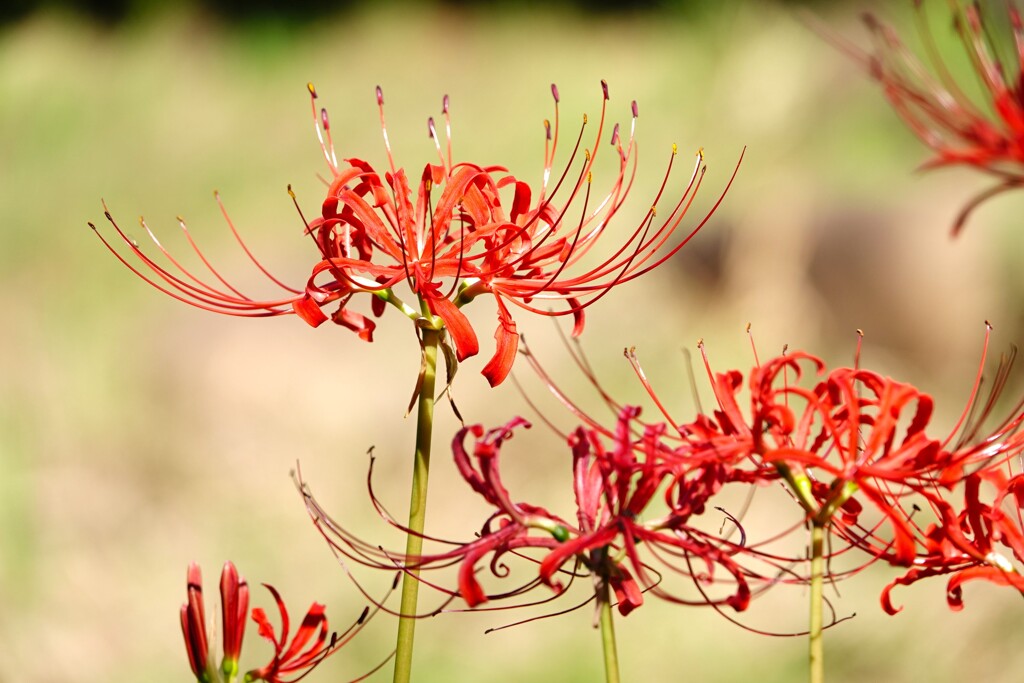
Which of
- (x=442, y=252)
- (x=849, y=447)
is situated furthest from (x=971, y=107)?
(x=442, y=252)

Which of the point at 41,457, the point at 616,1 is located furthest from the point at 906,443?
the point at 616,1

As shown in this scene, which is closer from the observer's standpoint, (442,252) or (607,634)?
(607,634)

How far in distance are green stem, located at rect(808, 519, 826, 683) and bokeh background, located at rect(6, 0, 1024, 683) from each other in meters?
1.17

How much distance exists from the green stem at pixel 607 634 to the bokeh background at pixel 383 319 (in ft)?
3.60

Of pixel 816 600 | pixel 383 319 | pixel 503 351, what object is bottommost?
pixel 816 600

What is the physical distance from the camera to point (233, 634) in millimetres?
626

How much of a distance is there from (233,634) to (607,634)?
0.21 meters

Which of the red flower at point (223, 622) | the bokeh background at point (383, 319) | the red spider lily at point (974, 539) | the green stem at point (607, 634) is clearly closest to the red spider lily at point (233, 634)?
the red flower at point (223, 622)

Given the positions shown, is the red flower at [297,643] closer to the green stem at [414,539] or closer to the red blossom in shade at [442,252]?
the green stem at [414,539]

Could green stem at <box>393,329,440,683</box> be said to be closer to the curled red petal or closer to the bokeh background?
the curled red petal

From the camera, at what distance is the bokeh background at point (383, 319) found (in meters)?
2.47

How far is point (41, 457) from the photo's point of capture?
9.48 feet

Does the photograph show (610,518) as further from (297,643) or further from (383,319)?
(383,319)

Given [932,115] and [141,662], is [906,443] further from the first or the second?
[141,662]
